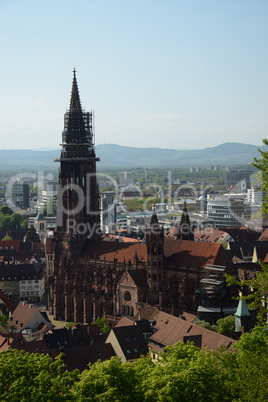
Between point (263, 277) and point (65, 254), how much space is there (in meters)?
91.6

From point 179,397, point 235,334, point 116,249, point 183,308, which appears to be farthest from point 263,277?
point 116,249

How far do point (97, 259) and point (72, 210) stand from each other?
11.3 metres

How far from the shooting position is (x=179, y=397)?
45.2 metres

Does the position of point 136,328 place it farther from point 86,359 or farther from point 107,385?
point 107,385

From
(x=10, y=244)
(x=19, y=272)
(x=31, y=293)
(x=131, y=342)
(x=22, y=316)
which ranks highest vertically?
(x=131, y=342)

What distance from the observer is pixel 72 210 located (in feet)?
427

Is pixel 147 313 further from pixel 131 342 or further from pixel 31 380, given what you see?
pixel 31 380

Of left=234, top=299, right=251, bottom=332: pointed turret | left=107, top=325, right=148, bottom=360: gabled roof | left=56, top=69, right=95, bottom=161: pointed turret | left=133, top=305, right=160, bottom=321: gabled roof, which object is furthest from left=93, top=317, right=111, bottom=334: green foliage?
left=56, top=69, right=95, bottom=161: pointed turret

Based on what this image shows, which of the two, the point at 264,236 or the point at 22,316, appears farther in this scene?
the point at 264,236

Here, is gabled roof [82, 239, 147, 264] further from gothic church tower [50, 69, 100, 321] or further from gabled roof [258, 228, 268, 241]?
gabled roof [258, 228, 268, 241]

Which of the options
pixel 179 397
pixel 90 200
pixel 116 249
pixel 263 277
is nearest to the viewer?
pixel 263 277

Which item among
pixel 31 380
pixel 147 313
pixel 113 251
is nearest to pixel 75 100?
pixel 113 251

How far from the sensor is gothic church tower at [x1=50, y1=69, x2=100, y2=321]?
129 metres

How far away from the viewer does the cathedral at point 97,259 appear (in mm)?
109688
